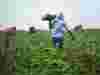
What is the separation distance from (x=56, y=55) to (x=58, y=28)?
18cm

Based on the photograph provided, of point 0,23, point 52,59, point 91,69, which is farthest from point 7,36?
point 91,69

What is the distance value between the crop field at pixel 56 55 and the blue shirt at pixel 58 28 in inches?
1.4

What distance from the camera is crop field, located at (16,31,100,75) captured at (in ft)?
3.99

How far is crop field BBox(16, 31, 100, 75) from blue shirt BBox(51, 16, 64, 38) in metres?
0.04

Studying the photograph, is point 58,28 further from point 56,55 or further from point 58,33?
point 56,55

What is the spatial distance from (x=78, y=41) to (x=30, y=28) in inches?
13.0

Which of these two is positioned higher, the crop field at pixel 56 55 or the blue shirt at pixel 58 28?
the blue shirt at pixel 58 28

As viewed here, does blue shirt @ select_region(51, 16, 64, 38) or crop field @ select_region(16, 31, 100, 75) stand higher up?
blue shirt @ select_region(51, 16, 64, 38)

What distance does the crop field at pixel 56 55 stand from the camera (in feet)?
3.99

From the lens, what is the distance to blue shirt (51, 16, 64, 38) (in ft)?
4.03

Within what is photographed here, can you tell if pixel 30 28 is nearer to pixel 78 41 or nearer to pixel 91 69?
pixel 78 41

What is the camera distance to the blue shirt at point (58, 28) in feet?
4.03

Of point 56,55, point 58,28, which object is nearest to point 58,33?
point 58,28

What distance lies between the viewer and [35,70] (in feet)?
4.00
